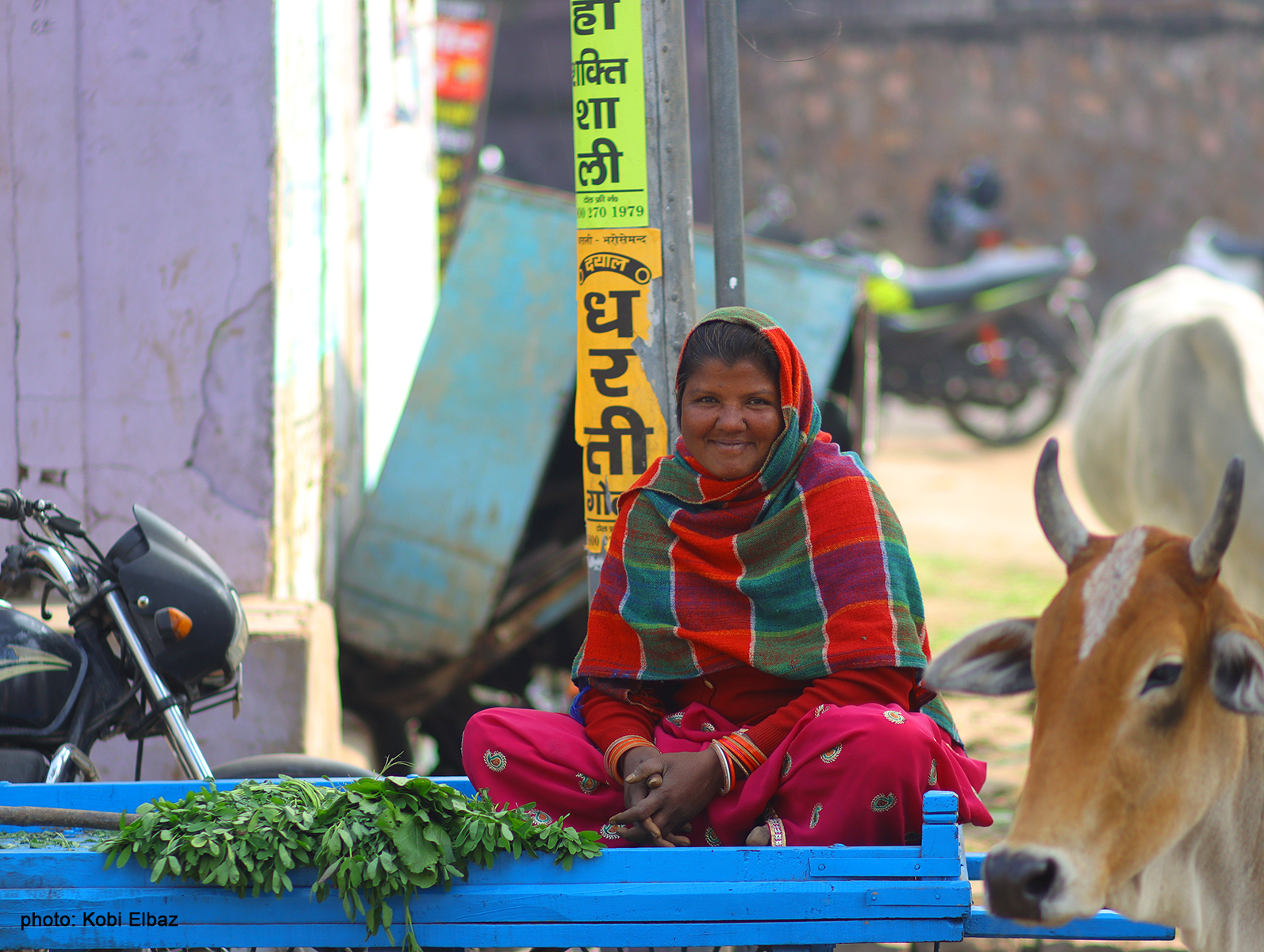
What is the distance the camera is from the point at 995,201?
46.0 ft

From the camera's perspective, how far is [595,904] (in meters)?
1.92

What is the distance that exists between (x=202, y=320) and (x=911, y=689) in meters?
2.42

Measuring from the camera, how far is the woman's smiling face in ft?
7.63

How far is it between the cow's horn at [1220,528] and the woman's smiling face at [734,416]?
0.81 metres

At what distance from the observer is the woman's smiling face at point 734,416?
2.32m

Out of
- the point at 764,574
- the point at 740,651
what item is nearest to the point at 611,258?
the point at 764,574

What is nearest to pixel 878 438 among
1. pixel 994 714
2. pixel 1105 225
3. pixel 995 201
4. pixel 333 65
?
pixel 995 201

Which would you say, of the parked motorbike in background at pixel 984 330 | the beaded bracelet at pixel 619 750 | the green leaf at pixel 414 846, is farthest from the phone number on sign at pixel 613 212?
the parked motorbike in background at pixel 984 330

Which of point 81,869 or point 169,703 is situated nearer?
point 81,869

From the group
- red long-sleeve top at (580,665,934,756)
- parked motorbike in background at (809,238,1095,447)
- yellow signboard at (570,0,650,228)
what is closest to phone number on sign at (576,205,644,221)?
yellow signboard at (570,0,650,228)

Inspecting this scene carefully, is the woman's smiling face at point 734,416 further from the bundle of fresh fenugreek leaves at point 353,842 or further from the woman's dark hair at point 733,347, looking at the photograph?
the bundle of fresh fenugreek leaves at point 353,842

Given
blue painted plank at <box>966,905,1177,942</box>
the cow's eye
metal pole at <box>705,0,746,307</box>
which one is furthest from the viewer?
metal pole at <box>705,0,746,307</box>

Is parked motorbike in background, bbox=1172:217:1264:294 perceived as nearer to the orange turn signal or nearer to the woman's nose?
the woman's nose

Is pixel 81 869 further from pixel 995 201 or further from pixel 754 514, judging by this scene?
pixel 995 201
